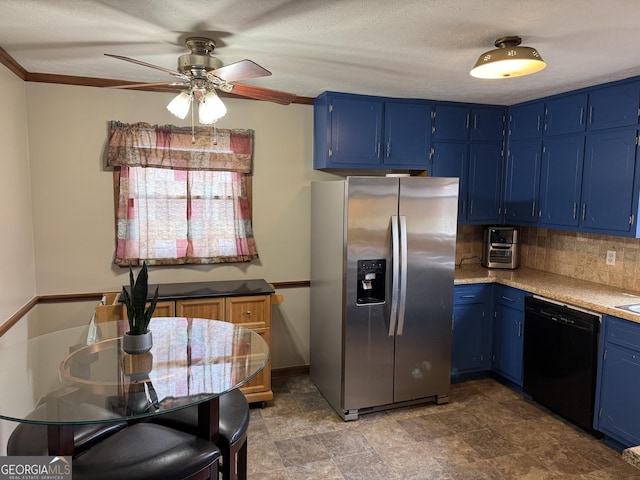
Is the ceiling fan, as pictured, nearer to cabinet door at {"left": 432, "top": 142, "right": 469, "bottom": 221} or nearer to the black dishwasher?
cabinet door at {"left": 432, "top": 142, "right": 469, "bottom": 221}

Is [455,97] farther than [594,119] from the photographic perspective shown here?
Yes

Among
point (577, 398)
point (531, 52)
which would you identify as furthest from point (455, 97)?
point (577, 398)

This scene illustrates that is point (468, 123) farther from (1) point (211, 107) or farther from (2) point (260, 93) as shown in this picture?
(1) point (211, 107)

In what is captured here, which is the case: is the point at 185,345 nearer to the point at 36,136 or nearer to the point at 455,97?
the point at 36,136

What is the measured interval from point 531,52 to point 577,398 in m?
2.29

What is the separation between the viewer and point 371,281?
10.8 feet

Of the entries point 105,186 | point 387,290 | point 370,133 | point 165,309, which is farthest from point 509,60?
point 105,186

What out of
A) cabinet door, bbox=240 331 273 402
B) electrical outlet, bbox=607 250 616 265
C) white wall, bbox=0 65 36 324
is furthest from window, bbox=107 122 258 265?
electrical outlet, bbox=607 250 616 265

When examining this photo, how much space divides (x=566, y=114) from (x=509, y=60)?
162 centimetres

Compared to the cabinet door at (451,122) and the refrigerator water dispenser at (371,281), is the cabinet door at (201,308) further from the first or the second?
the cabinet door at (451,122)

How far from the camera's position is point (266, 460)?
2.76m

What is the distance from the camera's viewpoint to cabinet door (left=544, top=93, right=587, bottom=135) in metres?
3.40

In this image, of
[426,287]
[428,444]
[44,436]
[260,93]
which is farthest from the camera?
[426,287]

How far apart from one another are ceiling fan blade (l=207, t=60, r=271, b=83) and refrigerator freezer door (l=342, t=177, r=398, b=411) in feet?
3.86
